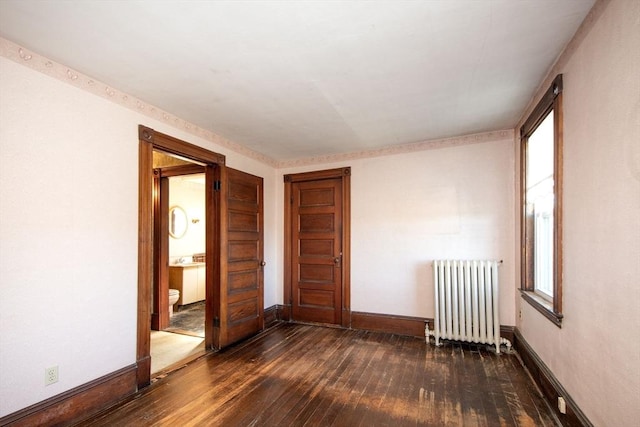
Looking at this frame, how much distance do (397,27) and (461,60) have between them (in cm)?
64

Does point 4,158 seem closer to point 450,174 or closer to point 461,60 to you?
point 461,60

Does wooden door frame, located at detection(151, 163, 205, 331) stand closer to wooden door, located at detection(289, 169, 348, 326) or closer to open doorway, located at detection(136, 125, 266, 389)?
open doorway, located at detection(136, 125, 266, 389)

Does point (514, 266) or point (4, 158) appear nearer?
point (4, 158)

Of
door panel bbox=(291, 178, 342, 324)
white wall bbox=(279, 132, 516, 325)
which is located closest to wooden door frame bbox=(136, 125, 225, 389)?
door panel bbox=(291, 178, 342, 324)

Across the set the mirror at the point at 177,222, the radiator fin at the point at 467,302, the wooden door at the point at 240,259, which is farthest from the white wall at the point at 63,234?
the mirror at the point at 177,222

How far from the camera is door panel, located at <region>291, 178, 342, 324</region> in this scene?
4.36 metres

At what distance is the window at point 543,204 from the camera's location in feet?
6.86

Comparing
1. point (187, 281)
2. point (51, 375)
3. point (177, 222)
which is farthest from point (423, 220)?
point (177, 222)

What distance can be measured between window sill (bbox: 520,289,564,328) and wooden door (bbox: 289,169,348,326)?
2175 mm

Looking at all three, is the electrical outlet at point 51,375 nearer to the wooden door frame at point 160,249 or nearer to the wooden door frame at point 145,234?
the wooden door frame at point 145,234

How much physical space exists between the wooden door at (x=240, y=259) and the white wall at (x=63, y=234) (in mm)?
1073

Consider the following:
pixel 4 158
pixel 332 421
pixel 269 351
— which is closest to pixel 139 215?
pixel 4 158

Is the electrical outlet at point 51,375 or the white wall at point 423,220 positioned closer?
the electrical outlet at point 51,375

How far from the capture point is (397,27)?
1726 millimetres
